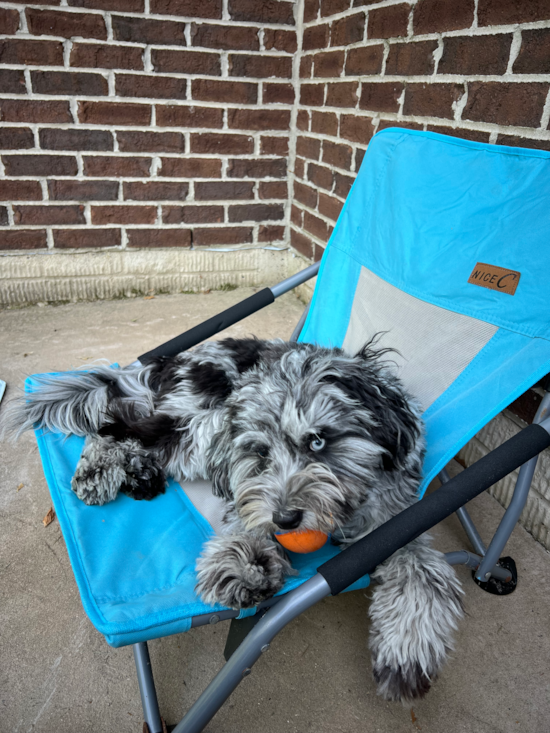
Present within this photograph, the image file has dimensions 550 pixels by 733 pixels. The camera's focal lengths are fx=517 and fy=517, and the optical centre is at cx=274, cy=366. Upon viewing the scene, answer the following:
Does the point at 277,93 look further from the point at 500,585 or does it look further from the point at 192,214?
the point at 500,585

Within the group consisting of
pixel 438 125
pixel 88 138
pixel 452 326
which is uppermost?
pixel 438 125

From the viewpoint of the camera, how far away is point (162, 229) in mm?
4668

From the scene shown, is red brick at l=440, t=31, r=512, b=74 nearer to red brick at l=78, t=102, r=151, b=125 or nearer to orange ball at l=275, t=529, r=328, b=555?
orange ball at l=275, t=529, r=328, b=555

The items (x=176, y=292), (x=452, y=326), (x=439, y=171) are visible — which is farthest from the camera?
(x=176, y=292)

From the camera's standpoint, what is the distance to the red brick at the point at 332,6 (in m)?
3.58

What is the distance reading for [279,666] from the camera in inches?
74.5

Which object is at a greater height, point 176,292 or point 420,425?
point 420,425

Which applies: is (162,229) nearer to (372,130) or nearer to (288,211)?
(288,211)

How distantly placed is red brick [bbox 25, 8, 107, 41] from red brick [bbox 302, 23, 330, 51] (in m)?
1.56

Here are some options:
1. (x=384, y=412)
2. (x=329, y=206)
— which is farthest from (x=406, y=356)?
(x=329, y=206)

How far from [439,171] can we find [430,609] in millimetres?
1830

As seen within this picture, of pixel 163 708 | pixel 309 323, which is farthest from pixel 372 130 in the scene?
pixel 163 708

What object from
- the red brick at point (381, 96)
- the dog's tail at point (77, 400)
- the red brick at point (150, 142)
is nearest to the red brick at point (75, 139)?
the red brick at point (150, 142)

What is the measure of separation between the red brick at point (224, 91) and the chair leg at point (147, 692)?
4.08 m
